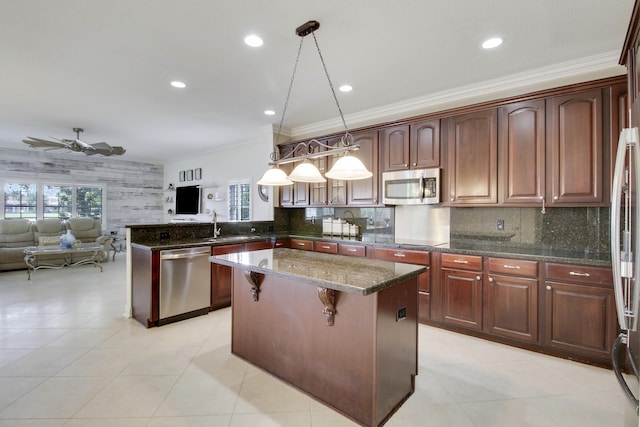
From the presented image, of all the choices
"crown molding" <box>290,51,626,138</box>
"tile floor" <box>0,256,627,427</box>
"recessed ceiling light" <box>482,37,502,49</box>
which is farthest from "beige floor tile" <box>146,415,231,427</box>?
"crown molding" <box>290,51,626,138</box>

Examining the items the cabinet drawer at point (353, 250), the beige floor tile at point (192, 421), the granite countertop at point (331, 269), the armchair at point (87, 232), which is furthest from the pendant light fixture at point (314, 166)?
the armchair at point (87, 232)

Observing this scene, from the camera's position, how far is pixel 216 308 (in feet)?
12.8

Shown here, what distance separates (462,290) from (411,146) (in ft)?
5.85

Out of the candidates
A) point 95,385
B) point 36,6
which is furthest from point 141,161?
point 95,385

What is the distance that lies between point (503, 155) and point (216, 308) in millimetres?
3788

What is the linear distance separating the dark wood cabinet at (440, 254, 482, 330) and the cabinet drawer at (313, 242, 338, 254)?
1.44 m

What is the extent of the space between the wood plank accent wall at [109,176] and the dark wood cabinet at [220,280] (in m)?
4.58

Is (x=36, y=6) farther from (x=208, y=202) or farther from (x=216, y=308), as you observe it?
(x=208, y=202)

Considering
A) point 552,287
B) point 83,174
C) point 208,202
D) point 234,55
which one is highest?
point 234,55

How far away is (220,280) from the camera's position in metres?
3.89

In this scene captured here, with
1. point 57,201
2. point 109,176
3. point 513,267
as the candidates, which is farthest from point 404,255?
point 57,201

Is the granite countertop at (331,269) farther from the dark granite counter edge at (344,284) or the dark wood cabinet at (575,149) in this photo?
the dark wood cabinet at (575,149)

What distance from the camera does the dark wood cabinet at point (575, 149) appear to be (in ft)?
8.65

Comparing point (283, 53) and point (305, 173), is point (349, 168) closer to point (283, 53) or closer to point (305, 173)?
point (305, 173)
